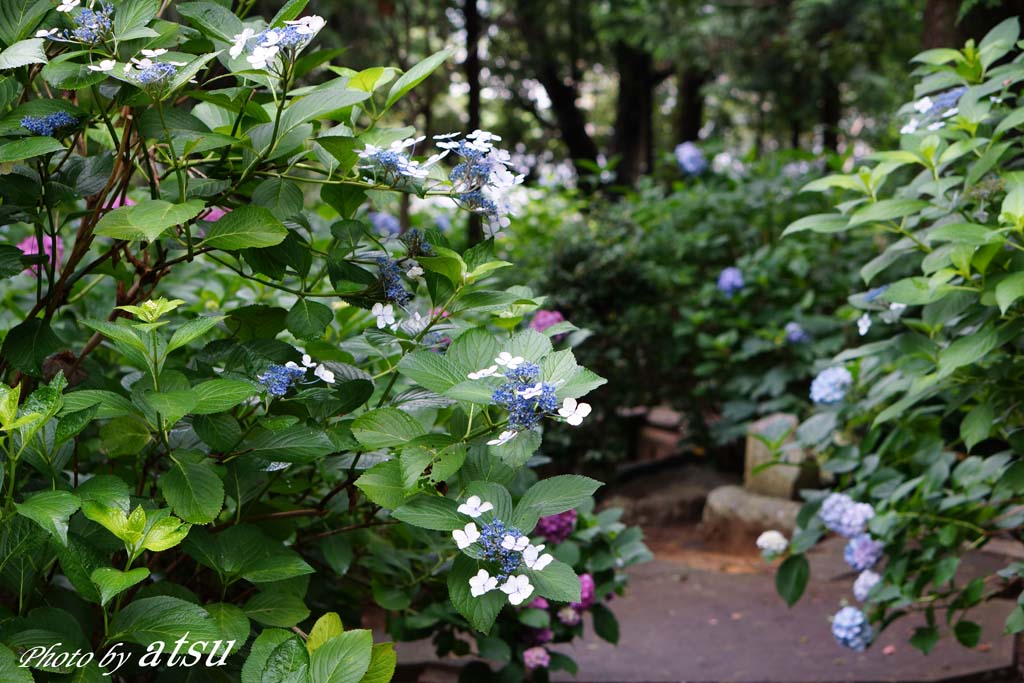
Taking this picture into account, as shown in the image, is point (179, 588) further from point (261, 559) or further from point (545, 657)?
point (545, 657)

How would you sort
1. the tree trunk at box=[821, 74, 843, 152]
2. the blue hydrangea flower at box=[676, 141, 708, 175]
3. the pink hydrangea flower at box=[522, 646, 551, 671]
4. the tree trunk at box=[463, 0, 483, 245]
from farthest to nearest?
the tree trunk at box=[821, 74, 843, 152], the blue hydrangea flower at box=[676, 141, 708, 175], the tree trunk at box=[463, 0, 483, 245], the pink hydrangea flower at box=[522, 646, 551, 671]

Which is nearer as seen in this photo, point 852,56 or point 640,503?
point 640,503

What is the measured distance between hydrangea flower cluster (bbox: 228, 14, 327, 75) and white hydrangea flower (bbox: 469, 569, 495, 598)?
0.69 metres

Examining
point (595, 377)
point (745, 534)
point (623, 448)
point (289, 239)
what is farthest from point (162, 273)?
point (623, 448)

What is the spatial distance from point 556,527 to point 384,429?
1.24m

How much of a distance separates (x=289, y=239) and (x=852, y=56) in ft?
23.8

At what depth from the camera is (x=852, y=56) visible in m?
7.78

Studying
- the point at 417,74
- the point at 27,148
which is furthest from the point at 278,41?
the point at 27,148

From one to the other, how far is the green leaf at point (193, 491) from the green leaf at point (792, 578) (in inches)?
77.8

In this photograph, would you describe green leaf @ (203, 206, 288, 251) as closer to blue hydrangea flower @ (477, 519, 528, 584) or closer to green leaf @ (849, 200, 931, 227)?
blue hydrangea flower @ (477, 519, 528, 584)

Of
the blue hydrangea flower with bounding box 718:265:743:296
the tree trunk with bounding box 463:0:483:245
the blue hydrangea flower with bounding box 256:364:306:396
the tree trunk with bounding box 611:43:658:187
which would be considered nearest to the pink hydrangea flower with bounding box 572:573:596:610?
the blue hydrangea flower with bounding box 256:364:306:396

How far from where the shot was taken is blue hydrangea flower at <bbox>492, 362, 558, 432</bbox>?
3.83ft

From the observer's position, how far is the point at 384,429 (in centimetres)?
133

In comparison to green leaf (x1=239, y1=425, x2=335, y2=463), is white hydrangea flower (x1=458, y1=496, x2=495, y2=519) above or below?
above
